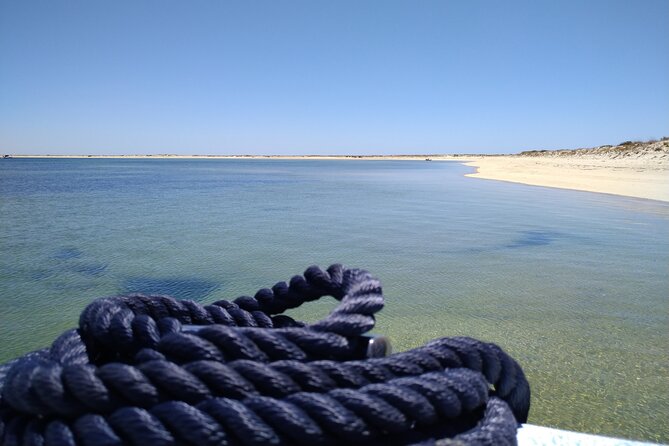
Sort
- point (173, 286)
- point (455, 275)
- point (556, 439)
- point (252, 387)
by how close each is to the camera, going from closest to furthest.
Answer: point (252, 387)
point (556, 439)
point (173, 286)
point (455, 275)

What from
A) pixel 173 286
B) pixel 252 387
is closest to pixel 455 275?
pixel 173 286

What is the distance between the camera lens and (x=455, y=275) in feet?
13.5

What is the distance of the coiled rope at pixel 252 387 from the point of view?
0.88 meters

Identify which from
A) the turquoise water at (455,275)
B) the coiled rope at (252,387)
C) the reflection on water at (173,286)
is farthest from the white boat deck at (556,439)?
the reflection on water at (173,286)

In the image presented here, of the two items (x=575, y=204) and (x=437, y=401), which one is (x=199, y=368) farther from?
(x=575, y=204)

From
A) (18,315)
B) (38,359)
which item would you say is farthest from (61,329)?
(38,359)

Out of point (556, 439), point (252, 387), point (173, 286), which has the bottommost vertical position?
point (173, 286)

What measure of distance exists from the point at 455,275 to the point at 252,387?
341cm

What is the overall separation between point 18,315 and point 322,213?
5.89 m

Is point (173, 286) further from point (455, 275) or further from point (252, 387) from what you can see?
point (252, 387)

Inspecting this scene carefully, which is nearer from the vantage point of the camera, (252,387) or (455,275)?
(252,387)

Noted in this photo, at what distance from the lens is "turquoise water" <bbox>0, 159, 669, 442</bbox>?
2.31 m

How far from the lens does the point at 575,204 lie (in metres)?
9.46

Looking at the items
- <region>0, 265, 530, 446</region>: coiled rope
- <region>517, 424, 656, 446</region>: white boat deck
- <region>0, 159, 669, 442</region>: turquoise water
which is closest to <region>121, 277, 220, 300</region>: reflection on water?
<region>0, 159, 669, 442</region>: turquoise water
